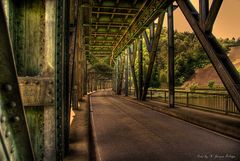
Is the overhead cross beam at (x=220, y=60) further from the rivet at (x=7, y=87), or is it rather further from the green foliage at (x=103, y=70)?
the green foliage at (x=103, y=70)

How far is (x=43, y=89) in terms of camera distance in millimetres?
3781

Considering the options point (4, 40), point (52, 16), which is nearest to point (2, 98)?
point (4, 40)

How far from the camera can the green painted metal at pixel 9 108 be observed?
1.32 m

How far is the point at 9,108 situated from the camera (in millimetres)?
1410

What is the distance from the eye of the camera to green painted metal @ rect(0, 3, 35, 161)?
132 centimetres

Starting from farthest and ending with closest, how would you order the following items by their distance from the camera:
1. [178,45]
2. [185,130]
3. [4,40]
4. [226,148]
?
[178,45]
[185,130]
[226,148]
[4,40]

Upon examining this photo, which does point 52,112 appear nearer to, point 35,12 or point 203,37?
point 35,12

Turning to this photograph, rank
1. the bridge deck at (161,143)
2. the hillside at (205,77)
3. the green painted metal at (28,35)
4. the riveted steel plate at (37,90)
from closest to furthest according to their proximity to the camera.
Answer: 1. the riveted steel plate at (37,90)
2. the green painted metal at (28,35)
3. the bridge deck at (161,143)
4. the hillside at (205,77)

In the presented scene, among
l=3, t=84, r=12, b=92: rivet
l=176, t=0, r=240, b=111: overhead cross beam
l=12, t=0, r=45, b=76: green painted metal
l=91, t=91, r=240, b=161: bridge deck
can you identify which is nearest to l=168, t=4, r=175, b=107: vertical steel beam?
l=176, t=0, r=240, b=111: overhead cross beam

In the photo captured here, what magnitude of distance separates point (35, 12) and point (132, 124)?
782 cm

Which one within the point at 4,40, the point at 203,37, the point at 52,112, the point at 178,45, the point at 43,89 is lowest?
the point at 52,112

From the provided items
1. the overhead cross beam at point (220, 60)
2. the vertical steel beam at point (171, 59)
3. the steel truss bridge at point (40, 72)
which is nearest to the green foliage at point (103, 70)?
the vertical steel beam at point (171, 59)

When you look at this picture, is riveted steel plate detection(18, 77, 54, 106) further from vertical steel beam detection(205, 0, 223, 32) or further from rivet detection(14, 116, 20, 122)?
vertical steel beam detection(205, 0, 223, 32)

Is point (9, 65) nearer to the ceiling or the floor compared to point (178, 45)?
nearer to the floor
